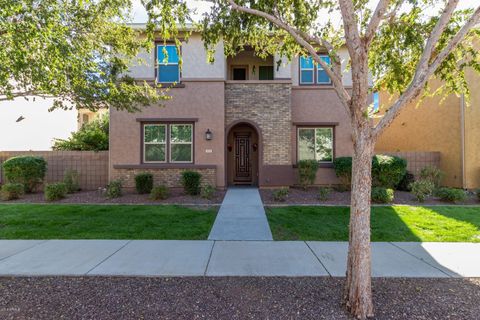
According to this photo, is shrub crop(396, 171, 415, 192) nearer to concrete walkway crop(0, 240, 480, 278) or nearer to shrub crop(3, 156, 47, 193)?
concrete walkway crop(0, 240, 480, 278)

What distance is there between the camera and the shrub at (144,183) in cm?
1062

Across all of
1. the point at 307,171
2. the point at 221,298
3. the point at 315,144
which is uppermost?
the point at 315,144

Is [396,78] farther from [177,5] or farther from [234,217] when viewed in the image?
[234,217]

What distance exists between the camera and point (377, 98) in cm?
1602

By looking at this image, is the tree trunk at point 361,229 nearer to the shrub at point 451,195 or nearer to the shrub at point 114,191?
the shrub at point 451,195

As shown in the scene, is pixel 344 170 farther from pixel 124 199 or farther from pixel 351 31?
pixel 124 199

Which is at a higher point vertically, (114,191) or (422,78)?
(422,78)

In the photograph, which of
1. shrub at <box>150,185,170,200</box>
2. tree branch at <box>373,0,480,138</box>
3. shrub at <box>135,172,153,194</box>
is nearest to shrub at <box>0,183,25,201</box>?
shrub at <box>135,172,153,194</box>

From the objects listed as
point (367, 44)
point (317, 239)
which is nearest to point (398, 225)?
point (317, 239)

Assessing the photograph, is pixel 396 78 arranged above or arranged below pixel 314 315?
above

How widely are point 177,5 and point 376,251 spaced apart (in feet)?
19.8

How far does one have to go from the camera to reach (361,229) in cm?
309

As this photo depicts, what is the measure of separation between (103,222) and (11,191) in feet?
18.3

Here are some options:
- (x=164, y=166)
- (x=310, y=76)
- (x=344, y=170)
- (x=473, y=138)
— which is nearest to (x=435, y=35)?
(x=344, y=170)
